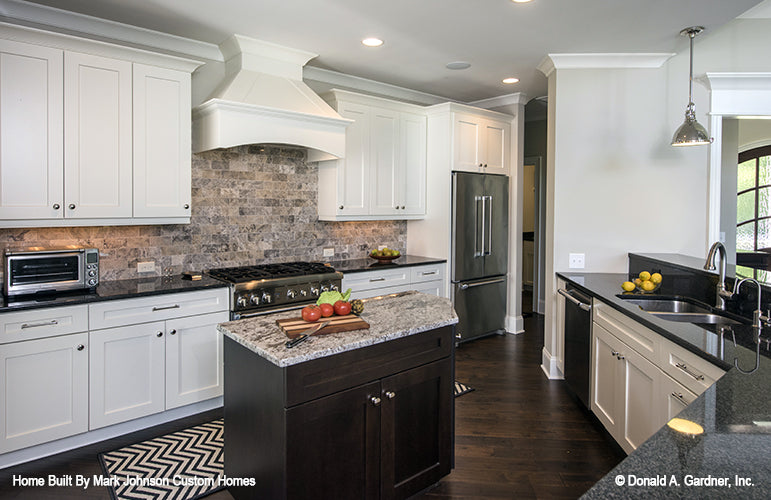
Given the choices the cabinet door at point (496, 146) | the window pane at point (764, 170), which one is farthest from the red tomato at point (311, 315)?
the window pane at point (764, 170)

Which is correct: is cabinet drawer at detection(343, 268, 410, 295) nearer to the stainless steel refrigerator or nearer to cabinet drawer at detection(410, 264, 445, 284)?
cabinet drawer at detection(410, 264, 445, 284)

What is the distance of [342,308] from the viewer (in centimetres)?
224

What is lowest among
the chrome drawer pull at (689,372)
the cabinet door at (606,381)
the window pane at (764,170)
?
the cabinet door at (606,381)

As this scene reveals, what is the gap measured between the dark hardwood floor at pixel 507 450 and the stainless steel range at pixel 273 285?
2.69 feet

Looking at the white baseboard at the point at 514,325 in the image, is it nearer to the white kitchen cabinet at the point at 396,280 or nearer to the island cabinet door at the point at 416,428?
the white kitchen cabinet at the point at 396,280

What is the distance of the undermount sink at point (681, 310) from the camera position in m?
2.74

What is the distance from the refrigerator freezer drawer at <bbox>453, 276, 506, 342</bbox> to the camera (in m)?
5.13

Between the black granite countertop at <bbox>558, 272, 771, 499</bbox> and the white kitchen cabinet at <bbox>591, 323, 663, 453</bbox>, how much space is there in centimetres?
68

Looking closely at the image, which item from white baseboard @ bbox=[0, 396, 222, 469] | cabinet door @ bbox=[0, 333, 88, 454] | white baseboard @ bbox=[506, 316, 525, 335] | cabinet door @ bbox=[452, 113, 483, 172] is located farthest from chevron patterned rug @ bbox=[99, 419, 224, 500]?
white baseboard @ bbox=[506, 316, 525, 335]

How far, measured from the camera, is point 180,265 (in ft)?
12.4

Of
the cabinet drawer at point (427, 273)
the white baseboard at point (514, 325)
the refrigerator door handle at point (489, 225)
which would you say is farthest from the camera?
the white baseboard at point (514, 325)

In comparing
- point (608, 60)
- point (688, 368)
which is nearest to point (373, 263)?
point (608, 60)

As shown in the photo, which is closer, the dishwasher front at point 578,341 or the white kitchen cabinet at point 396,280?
the dishwasher front at point 578,341

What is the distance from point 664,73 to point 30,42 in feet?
15.0
